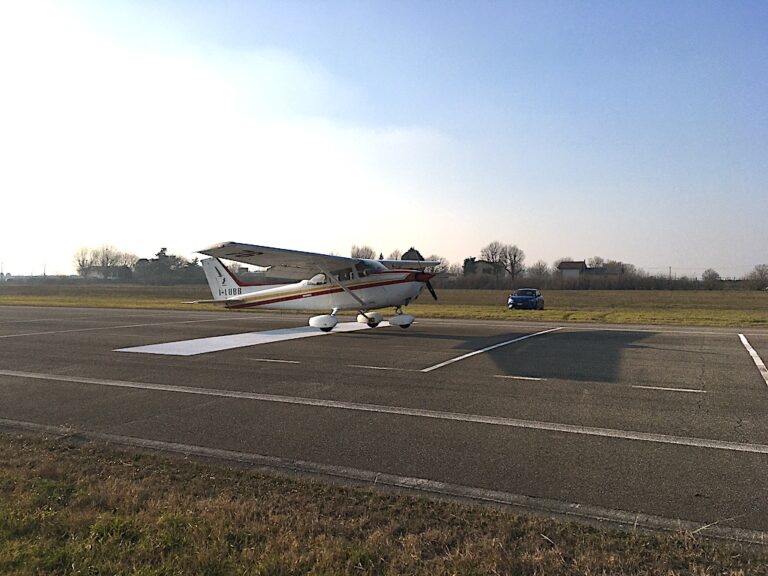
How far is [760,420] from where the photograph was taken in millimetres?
7465

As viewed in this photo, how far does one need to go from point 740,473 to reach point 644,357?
8.70 meters

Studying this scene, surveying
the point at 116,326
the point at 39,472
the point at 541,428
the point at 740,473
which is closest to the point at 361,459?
the point at 541,428

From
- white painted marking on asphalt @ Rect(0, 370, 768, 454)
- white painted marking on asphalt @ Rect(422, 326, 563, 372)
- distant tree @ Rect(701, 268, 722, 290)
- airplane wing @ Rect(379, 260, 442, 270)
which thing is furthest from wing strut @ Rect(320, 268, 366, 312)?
distant tree @ Rect(701, 268, 722, 290)

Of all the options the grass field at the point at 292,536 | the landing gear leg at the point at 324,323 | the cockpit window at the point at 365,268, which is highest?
the cockpit window at the point at 365,268

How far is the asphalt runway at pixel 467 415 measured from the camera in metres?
4.96

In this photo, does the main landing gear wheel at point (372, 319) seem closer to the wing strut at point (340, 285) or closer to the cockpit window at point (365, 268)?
the wing strut at point (340, 285)

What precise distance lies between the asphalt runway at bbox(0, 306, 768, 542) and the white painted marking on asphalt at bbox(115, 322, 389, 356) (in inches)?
23.1

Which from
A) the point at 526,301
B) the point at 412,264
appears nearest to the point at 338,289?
the point at 412,264

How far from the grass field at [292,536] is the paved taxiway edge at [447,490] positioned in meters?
0.20

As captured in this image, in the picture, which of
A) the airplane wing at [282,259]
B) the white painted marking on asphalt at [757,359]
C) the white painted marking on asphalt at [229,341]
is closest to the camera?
the white painted marking on asphalt at [757,359]

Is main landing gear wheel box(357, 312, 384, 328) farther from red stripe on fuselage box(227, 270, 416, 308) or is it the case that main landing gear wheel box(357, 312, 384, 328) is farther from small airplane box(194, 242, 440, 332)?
red stripe on fuselage box(227, 270, 416, 308)

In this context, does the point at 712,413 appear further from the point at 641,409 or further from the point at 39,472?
the point at 39,472

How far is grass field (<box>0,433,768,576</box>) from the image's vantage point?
135 inches

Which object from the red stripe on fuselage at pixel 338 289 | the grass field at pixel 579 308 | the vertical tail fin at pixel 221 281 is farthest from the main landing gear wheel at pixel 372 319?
the grass field at pixel 579 308
